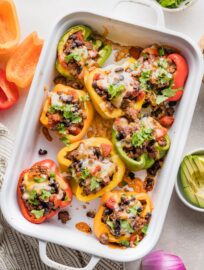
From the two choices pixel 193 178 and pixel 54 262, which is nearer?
pixel 54 262

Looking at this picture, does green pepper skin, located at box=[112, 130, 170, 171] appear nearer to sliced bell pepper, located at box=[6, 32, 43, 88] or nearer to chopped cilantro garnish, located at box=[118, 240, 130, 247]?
chopped cilantro garnish, located at box=[118, 240, 130, 247]

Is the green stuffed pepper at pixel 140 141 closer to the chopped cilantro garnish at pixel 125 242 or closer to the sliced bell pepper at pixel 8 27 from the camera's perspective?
the chopped cilantro garnish at pixel 125 242

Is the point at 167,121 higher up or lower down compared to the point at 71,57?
lower down

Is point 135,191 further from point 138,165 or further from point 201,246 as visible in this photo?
point 201,246

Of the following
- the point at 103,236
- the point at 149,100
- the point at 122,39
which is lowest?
the point at 103,236

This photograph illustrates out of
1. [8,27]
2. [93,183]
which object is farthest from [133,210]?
[8,27]

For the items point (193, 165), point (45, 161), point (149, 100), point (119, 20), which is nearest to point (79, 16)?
point (119, 20)

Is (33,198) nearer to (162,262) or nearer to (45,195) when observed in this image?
(45,195)
